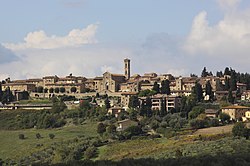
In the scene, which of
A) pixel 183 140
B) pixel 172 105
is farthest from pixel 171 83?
pixel 183 140

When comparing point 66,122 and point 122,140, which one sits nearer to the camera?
point 122,140

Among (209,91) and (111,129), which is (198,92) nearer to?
(209,91)

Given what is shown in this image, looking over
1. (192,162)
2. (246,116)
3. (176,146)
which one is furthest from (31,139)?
(192,162)

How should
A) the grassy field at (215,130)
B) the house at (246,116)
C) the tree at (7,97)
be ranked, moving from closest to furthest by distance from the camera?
1. the grassy field at (215,130)
2. the house at (246,116)
3. the tree at (7,97)

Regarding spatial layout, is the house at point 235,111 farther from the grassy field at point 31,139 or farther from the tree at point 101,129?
the grassy field at point 31,139

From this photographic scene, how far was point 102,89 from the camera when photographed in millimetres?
83625

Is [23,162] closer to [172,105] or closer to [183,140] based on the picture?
[183,140]

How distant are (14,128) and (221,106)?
965 inches

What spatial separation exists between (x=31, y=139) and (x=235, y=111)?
20.4 meters

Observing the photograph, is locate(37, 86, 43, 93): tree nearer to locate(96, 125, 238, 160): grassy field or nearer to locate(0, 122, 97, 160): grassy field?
locate(0, 122, 97, 160): grassy field

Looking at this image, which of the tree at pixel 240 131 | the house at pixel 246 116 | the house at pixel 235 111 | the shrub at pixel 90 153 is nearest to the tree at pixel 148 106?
the house at pixel 235 111

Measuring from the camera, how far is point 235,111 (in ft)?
180

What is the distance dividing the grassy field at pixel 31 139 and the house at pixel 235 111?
13444mm

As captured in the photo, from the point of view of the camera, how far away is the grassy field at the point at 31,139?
48.3 metres
